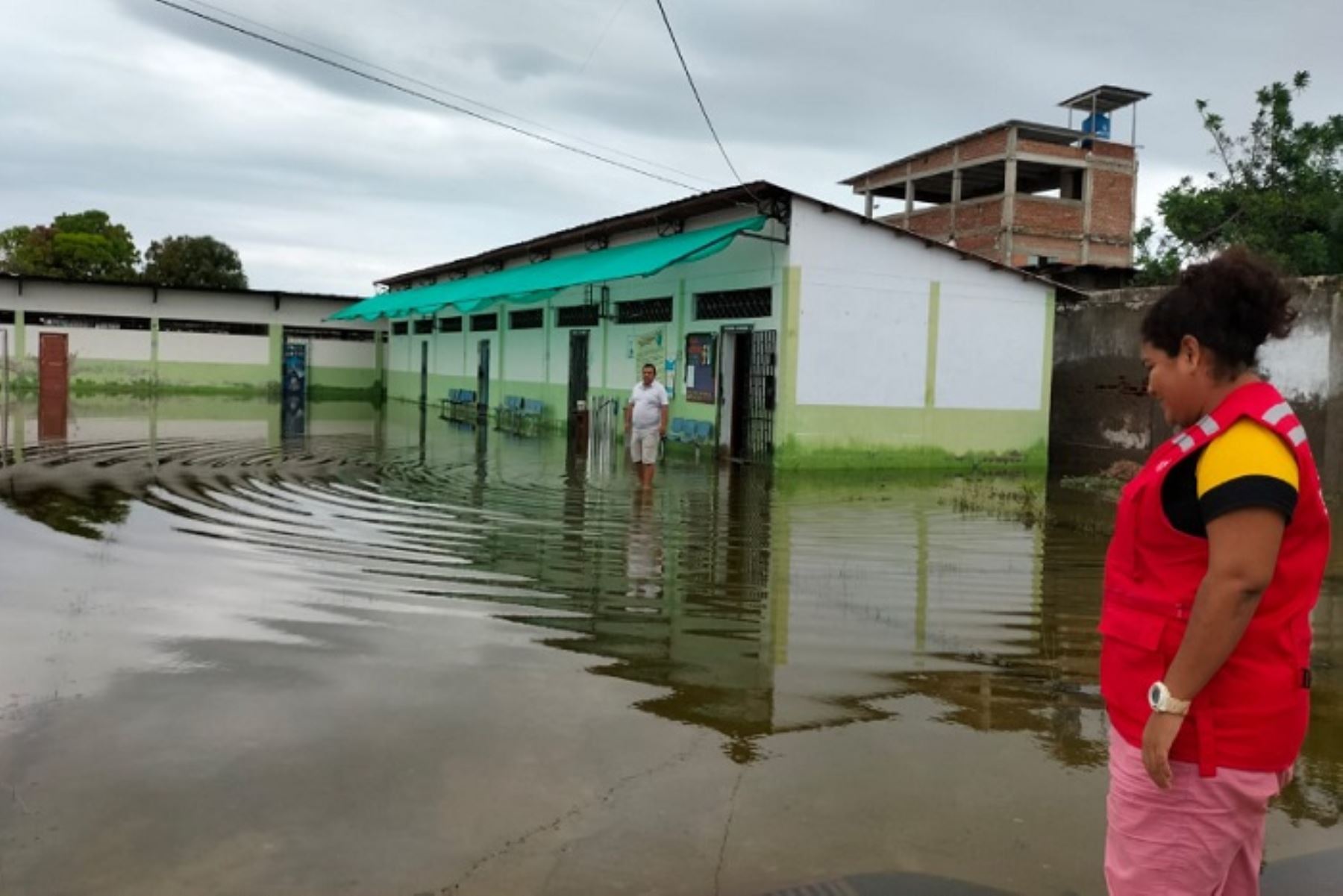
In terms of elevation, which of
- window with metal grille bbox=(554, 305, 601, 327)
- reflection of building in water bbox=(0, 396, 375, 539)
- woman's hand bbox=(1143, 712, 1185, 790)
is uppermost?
window with metal grille bbox=(554, 305, 601, 327)

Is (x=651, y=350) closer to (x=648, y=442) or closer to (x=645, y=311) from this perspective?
(x=645, y=311)

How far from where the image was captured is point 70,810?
3262 mm

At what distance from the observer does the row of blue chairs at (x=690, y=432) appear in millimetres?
17281

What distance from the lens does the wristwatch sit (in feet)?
6.33

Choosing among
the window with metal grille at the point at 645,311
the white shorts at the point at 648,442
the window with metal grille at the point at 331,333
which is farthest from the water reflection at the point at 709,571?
the window with metal grille at the point at 331,333

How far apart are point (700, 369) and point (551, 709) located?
1374 centimetres

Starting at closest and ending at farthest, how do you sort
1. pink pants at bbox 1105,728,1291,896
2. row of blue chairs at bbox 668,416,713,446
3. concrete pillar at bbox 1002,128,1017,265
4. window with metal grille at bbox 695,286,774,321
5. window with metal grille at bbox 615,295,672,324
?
pink pants at bbox 1105,728,1291,896 < window with metal grille at bbox 695,286,774,321 < row of blue chairs at bbox 668,416,713,446 < window with metal grille at bbox 615,295,672,324 < concrete pillar at bbox 1002,128,1017,265

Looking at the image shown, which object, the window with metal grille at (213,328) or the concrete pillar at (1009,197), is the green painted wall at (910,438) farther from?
the window with metal grille at (213,328)

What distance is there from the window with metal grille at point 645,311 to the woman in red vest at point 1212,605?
669 inches

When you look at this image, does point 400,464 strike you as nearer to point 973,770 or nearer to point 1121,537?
point 973,770

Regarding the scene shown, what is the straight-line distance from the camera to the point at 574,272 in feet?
63.3

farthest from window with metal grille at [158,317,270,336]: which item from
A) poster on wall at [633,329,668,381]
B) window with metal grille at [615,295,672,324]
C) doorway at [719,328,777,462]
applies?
doorway at [719,328,777,462]

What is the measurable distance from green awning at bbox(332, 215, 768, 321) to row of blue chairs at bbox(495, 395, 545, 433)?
240cm

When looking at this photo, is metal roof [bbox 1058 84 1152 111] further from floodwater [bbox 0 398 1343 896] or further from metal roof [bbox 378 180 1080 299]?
floodwater [bbox 0 398 1343 896]
